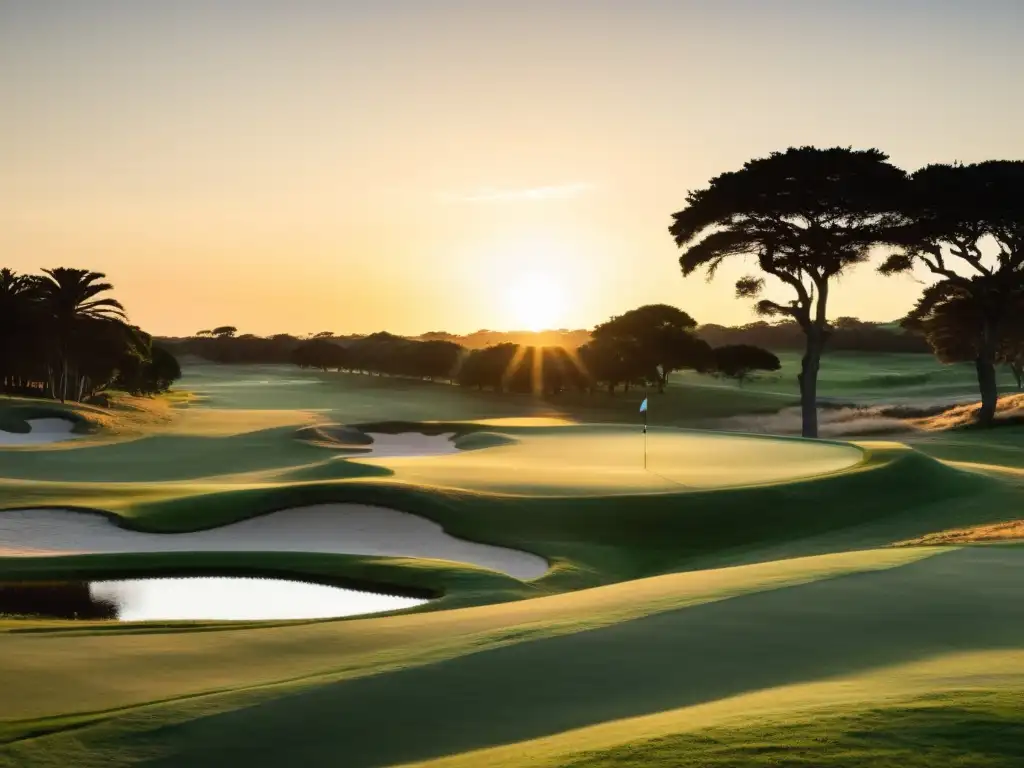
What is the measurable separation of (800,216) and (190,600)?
3804 centimetres

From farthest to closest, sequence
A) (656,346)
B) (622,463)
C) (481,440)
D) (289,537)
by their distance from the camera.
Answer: (656,346)
(481,440)
(622,463)
(289,537)

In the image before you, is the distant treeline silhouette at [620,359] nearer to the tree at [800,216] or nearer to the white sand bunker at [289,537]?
the tree at [800,216]

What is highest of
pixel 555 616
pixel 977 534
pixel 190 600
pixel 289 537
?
pixel 555 616

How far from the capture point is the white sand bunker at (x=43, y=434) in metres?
46.9

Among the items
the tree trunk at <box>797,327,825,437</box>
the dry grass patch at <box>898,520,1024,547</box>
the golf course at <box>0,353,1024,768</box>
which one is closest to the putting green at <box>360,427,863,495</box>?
the golf course at <box>0,353,1024,768</box>

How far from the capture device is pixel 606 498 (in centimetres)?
2408

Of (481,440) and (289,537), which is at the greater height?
(481,440)

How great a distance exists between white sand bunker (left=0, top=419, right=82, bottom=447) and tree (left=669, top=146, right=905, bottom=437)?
1210 inches

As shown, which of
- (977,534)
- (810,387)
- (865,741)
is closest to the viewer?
(865,741)

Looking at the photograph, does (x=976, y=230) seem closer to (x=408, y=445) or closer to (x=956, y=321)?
(x=956, y=321)

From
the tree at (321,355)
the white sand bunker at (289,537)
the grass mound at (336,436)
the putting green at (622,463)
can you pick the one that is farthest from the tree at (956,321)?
the tree at (321,355)

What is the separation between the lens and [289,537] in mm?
22734

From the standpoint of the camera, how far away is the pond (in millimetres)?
16375

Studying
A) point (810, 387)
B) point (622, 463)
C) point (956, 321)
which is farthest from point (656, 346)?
point (622, 463)
